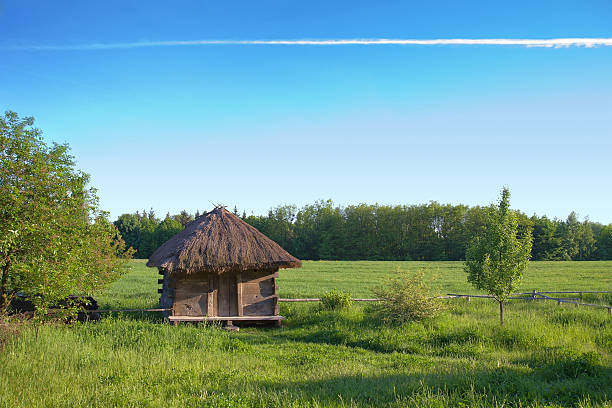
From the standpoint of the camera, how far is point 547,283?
98.2 feet

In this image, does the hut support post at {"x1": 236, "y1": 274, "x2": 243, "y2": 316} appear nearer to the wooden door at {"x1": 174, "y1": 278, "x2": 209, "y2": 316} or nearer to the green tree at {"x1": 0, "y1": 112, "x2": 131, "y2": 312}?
the wooden door at {"x1": 174, "y1": 278, "x2": 209, "y2": 316}

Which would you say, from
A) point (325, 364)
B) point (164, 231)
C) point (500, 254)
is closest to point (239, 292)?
point (325, 364)

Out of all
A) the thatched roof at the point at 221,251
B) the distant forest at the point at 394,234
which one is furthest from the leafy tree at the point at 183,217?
the thatched roof at the point at 221,251

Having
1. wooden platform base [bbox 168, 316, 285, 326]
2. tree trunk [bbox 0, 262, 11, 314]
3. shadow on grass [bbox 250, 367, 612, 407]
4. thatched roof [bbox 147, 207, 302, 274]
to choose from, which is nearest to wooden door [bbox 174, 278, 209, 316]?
wooden platform base [bbox 168, 316, 285, 326]

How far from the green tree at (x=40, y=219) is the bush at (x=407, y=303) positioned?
886 centimetres

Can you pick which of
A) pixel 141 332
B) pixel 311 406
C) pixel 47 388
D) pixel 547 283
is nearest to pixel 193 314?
pixel 141 332

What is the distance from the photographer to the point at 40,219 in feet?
29.7

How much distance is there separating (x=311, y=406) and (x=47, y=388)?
418cm

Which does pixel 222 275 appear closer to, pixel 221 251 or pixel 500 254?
pixel 221 251

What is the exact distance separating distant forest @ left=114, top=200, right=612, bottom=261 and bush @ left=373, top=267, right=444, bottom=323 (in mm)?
60733

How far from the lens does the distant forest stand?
237 ft

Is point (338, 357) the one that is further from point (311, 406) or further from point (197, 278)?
point (197, 278)

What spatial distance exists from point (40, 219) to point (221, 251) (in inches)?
253

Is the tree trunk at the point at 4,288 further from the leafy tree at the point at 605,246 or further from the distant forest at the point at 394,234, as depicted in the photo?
the leafy tree at the point at 605,246
